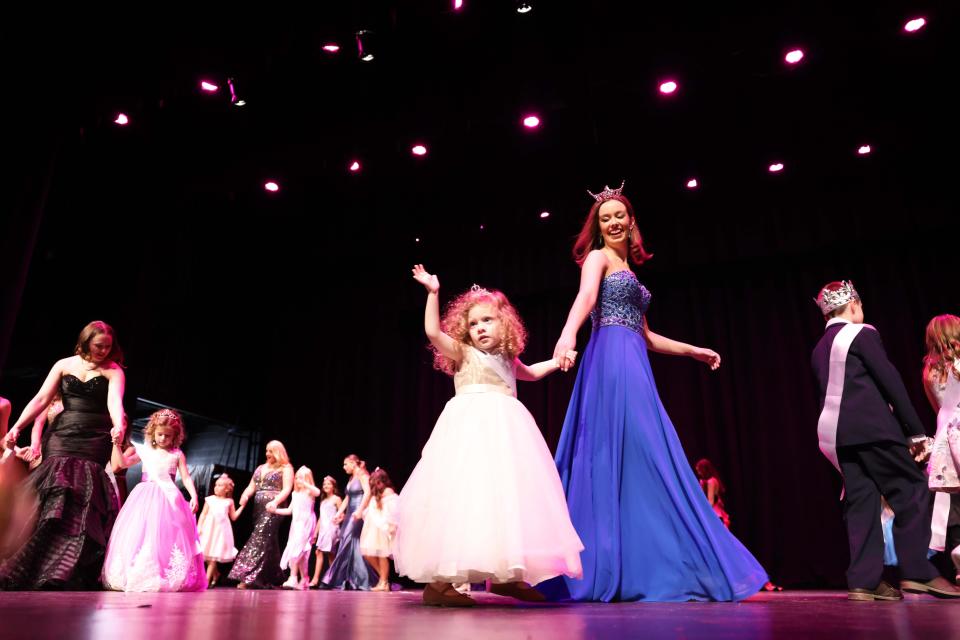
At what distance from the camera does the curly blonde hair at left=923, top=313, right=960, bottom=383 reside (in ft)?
11.8

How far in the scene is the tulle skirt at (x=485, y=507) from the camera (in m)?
1.99

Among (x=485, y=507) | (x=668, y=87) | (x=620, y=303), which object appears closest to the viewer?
(x=485, y=507)

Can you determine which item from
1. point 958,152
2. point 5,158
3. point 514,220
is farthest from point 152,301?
point 958,152

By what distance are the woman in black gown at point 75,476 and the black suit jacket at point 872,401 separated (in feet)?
13.0

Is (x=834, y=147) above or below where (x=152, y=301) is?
above

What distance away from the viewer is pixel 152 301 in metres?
8.73

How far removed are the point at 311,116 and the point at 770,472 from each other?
7.36 meters

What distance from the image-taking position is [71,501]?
3.88 meters

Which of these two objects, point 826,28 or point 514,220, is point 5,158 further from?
point 826,28

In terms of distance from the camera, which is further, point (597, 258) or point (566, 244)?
point (566, 244)

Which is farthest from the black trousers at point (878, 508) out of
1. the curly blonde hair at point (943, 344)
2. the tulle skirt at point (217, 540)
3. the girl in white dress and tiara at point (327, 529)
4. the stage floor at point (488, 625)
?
the tulle skirt at point (217, 540)

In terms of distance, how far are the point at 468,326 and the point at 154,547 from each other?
2904 millimetres

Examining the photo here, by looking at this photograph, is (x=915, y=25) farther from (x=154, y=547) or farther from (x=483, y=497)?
(x=154, y=547)

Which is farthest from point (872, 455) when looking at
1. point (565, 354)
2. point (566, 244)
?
point (566, 244)
